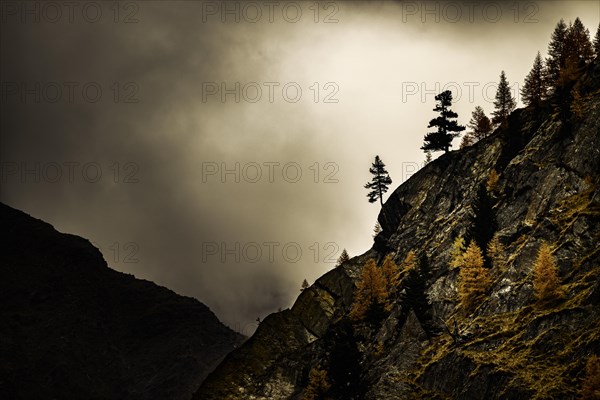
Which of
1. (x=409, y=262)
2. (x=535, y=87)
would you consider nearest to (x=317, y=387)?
(x=409, y=262)

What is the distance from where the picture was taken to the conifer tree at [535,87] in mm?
80644

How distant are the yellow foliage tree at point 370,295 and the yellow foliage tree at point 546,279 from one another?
2661cm

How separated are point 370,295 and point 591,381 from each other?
130 feet

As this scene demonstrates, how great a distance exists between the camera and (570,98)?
72.1 m

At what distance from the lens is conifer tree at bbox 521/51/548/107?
80644 mm

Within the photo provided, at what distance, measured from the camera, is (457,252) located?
7131 centimetres

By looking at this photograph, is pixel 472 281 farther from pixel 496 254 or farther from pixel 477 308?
pixel 496 254

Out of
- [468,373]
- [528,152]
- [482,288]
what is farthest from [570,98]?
[468,373]

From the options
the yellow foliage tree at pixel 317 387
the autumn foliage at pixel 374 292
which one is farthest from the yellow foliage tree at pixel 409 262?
the yellow foliage tree at pixel 317 387

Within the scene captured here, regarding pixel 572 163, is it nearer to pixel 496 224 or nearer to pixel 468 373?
pixel 496 224

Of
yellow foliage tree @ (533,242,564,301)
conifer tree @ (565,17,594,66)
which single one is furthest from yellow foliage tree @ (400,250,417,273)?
conifer tree @ (565,17,594,66)

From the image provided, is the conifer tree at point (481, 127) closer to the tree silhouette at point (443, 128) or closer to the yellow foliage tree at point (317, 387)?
the tree silhouette at point (443, 128)

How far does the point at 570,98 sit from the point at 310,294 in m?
52.1

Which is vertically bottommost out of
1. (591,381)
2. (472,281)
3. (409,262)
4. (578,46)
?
(591,381)
